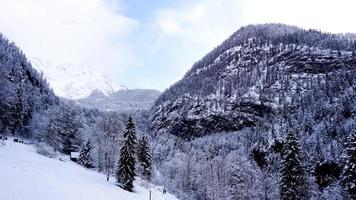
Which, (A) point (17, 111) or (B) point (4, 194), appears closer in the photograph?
(B) point (4, 194)

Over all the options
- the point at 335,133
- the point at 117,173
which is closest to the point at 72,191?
the point at 117,173

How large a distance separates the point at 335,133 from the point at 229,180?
5309 centimetres

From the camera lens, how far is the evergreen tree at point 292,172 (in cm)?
5312

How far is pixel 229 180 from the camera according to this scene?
100 m

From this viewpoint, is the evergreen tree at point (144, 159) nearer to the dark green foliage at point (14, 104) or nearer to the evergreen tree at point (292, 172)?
the evergreen tree at point (292, 172)

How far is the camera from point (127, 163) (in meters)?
59.1

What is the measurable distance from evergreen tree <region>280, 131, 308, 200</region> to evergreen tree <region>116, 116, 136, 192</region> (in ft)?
77.5

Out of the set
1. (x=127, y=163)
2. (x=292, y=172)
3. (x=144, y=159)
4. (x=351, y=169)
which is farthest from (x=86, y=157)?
(x=351, y=169)

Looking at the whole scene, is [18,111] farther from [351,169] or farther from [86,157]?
[351,169]

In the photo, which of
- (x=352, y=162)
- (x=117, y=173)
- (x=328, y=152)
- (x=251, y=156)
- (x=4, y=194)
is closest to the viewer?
(x=4, y=194)

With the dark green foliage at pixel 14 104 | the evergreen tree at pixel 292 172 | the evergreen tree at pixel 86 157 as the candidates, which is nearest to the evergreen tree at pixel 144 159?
the evergreen tree at pixel 86 157

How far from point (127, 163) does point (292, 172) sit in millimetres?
25727

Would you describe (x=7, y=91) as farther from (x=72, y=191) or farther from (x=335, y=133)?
(x=335, y=133)

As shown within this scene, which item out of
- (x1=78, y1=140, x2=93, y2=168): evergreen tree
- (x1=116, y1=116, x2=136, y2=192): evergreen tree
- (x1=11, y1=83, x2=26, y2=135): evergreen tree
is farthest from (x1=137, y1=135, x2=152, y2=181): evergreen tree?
(x1=11, y1=83, x2=26, y2=135): evergreen tree
